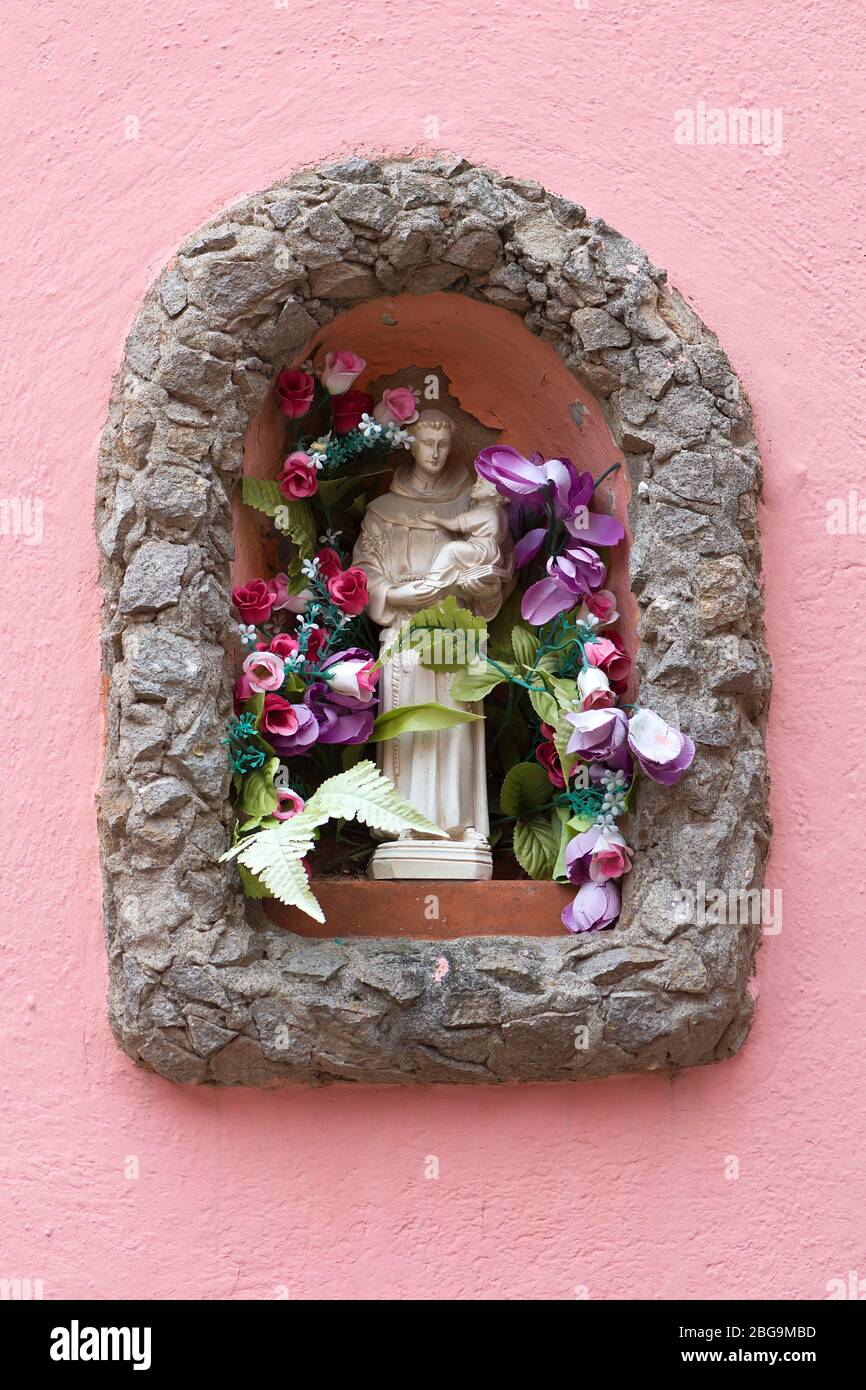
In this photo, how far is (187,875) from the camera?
109 inches

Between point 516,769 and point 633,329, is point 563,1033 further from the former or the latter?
point 633,329

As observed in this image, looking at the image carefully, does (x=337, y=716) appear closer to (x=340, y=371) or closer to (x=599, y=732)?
(x=599, y=732)

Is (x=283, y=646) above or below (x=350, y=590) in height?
below

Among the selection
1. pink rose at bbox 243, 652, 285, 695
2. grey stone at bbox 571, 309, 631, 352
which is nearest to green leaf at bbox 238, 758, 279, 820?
pink rose at bbox 243, 652, 285, 695

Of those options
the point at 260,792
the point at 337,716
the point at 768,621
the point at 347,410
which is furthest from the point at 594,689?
the point at 347,410

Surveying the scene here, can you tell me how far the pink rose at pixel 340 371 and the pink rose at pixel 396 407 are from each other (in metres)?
0.07

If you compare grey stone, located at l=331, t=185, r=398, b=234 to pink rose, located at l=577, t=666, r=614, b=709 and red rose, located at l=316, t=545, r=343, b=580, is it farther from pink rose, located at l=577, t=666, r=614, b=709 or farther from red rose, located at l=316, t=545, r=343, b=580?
pink rose, located at l=577, t=666, r=614, b=709

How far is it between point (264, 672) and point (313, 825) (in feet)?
0.95

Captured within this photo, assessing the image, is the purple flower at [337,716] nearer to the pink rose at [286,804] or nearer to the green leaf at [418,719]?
the green leaf at [418,719]

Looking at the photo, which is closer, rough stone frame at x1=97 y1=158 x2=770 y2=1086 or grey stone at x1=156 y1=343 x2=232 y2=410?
rough stone frame at x1=97 y1=158 x2=770 y2=1086

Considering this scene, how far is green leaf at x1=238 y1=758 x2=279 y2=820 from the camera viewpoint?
2854 millimetres

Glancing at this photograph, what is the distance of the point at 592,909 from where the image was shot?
2904 millimetres

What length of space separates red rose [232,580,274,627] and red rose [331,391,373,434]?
13.7 inches

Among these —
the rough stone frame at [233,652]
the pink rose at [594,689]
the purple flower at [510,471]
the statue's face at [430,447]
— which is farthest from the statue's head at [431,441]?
the pink rose at [594,689]
